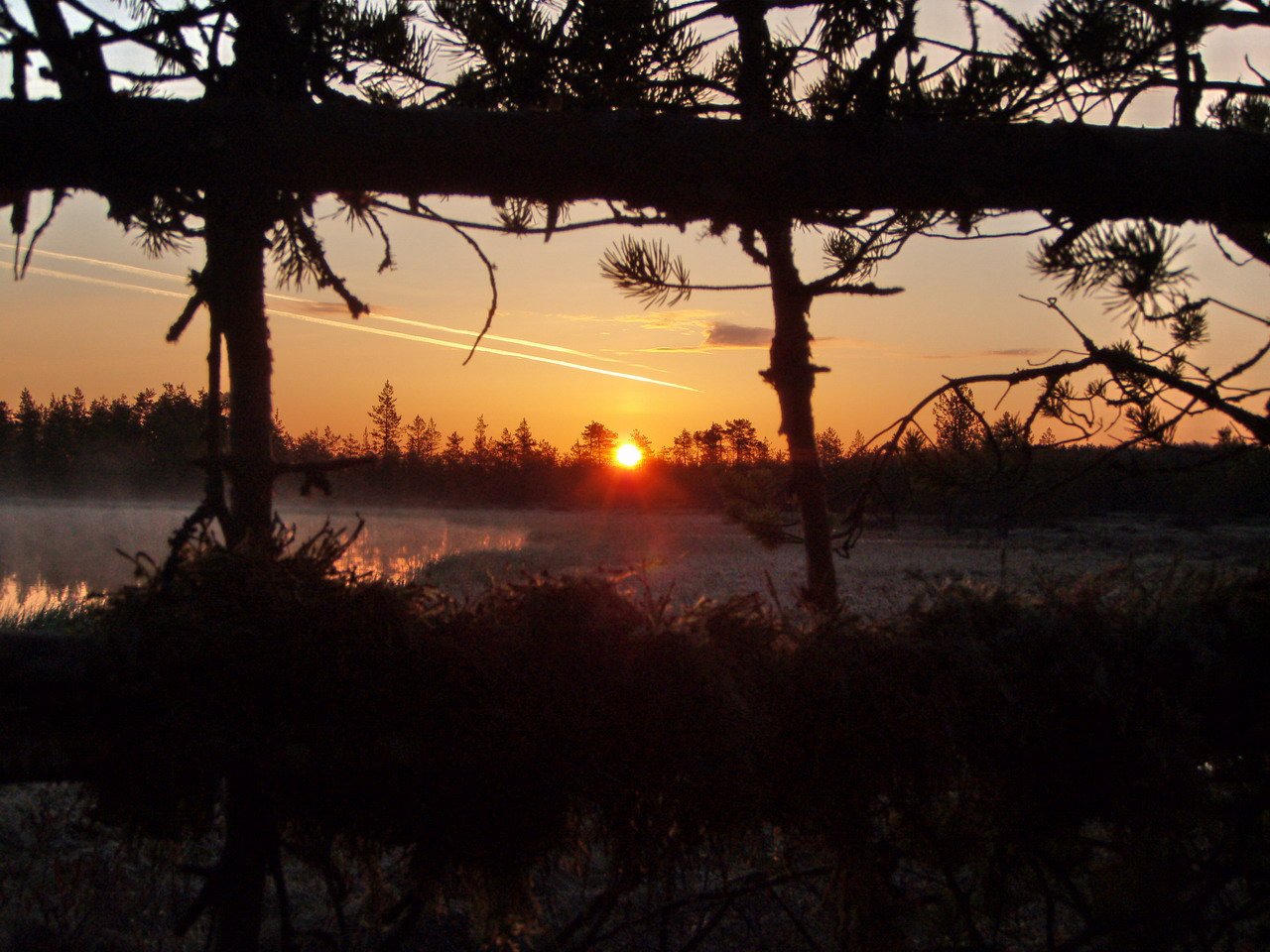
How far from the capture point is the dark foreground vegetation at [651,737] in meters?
1.28

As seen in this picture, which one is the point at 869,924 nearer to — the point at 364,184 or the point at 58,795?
the point at 364,184

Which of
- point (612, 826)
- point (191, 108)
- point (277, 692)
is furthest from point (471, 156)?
point (612, 826)

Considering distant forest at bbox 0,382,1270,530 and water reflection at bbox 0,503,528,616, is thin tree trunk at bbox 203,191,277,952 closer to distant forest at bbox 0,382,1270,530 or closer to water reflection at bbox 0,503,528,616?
distant forest at bbox 0,382,1270,530

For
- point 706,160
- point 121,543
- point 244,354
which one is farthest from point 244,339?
point 121,543

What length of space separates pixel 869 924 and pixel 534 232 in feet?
5.42

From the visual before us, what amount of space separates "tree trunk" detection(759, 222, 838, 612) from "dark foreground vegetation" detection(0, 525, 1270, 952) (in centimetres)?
112

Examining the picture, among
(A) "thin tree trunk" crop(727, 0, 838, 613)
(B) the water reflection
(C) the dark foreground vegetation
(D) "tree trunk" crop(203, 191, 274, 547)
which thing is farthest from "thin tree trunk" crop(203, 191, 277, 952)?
(B) the water reflection

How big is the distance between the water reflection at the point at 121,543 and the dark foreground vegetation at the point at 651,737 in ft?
12.0

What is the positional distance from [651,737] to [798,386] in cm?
156

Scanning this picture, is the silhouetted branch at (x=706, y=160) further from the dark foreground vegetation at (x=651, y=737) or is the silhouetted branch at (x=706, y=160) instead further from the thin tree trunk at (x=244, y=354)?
the dark foreground vegetation at (x=651, y=737)

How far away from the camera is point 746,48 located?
2510mm

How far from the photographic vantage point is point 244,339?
1.87 metres

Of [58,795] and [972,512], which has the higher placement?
[972,512]

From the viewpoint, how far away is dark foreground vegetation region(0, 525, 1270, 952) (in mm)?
1281
